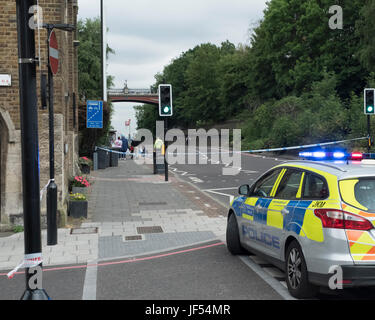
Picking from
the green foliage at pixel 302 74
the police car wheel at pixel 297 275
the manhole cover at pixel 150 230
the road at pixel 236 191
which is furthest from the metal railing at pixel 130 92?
the police car wheel at pixel 297 275

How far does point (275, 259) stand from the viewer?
19.6 feet

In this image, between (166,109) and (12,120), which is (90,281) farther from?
(166,109)

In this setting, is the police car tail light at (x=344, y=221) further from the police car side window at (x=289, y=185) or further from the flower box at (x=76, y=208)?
the flower box at (x=76, y=208)

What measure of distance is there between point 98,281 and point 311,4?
145 feet

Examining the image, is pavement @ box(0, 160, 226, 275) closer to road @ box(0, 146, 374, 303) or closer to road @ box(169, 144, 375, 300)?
road @ box(0, 146, 374, 303)

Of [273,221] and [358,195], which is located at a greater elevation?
[358,195]

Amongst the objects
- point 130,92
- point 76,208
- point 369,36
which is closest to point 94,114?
point 76,208

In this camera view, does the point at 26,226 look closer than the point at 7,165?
Yes

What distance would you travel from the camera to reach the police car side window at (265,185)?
6.67 m

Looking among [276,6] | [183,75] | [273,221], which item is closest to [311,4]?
[276,6]

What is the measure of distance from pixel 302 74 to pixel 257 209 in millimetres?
41778

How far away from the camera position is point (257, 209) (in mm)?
6602

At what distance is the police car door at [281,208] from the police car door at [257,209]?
18 cm
